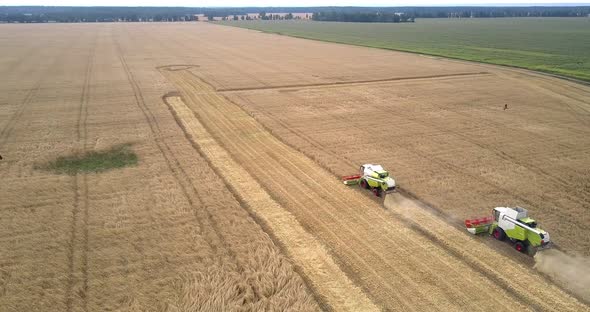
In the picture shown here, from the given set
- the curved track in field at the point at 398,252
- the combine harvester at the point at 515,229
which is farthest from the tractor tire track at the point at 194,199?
the combine harvester at the point at 515,229

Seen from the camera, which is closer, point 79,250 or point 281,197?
point 79,250

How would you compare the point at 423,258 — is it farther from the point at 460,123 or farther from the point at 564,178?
the point at 460,123

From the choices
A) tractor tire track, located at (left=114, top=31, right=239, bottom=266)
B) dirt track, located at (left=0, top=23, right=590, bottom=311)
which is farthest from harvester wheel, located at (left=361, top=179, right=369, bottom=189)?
tractor tire track, located at (left=114, top=31, right=239, bottom=266)

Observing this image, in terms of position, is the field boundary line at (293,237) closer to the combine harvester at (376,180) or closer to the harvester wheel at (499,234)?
the combine harvester at (376,180)

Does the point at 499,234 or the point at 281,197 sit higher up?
the point at 281,197

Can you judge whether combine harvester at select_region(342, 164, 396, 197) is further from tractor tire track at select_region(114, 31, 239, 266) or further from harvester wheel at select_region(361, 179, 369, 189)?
tractor tire track at select_region(114, 31, 239, 266)

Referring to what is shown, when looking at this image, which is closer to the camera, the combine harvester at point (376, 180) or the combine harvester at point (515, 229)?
the combine harvester at point (515, 229)

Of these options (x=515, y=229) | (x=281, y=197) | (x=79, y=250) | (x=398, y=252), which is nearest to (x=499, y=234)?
(x=515, y=229)

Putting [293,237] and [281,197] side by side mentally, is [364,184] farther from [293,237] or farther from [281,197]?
[293,237]
